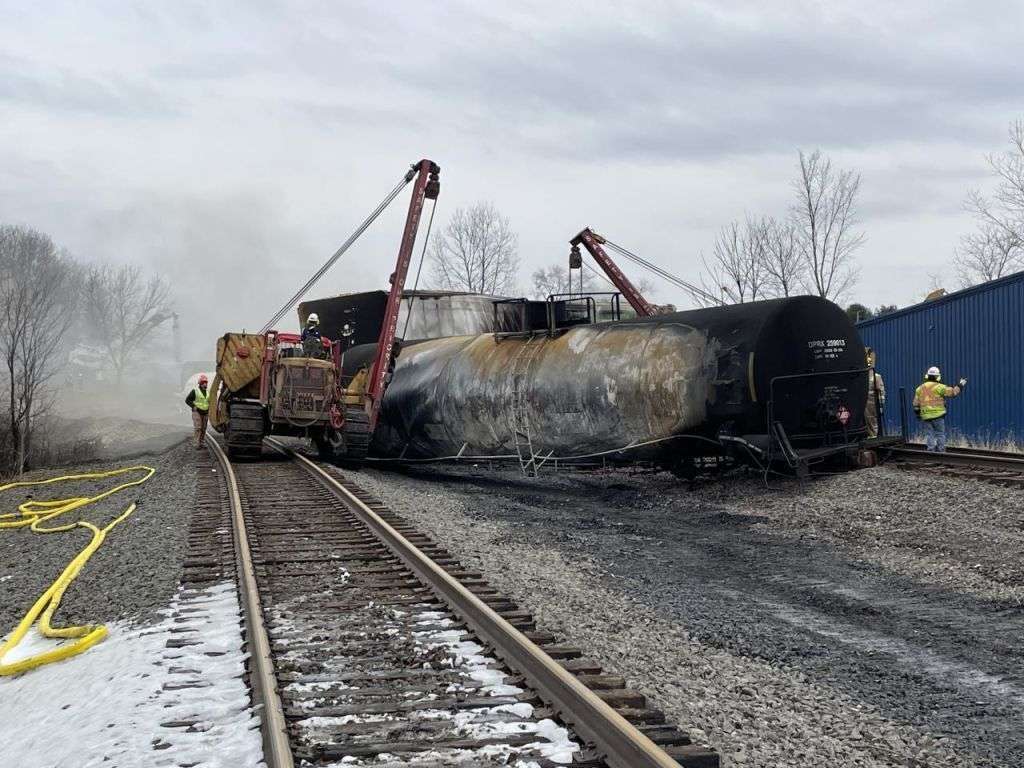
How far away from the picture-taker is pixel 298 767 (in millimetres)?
3396

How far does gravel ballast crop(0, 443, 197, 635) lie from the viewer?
6.49 m

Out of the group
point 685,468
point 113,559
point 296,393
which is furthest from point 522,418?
point 113,559

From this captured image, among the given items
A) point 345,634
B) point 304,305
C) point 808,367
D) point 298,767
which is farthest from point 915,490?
point 304,305

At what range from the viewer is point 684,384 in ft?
41.4

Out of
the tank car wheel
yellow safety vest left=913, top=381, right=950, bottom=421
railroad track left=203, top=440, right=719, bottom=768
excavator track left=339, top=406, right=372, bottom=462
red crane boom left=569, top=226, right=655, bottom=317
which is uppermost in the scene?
red crane boom left=569, top=226, right=655, bottom=317

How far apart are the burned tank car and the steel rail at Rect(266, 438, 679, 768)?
6.35m

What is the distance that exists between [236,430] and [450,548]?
10.4 metres

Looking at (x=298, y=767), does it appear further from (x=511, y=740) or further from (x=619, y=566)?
(x=619, y=566)

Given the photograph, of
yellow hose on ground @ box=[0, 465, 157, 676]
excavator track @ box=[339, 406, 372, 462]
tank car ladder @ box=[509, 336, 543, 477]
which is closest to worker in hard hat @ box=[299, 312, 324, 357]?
excavator track @ box=[339, 406, 372, 462]

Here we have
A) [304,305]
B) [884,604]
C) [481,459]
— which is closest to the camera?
[884,604]

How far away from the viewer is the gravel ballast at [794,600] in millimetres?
4160

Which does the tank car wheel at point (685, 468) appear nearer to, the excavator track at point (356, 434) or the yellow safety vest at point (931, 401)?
the yellow safety vest at point (931, 401)

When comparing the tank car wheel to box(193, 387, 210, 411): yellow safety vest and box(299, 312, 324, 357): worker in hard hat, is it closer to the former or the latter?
box(299, 312, 324, 357): worker in hard hat

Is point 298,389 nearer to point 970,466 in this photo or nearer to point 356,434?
point 356,434
